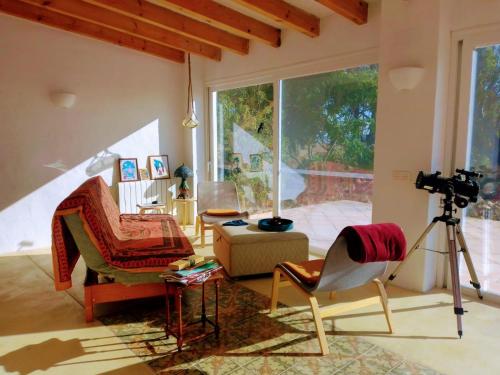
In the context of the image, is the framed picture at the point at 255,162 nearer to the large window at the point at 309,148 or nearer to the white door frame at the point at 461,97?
the large window at the point at 309,148

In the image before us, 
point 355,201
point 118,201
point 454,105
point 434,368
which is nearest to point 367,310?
point 434,368

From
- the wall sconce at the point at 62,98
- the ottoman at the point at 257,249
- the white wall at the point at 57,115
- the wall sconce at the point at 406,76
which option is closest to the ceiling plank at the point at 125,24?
the white wall at the point at 57,115

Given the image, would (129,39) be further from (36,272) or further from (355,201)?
(355,201)

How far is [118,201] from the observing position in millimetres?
5395

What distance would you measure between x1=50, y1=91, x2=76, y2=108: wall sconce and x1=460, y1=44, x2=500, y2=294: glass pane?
431cm

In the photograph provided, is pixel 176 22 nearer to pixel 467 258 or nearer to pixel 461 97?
pixel 461 97

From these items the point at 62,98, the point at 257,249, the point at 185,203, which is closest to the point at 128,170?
the point at 185,203

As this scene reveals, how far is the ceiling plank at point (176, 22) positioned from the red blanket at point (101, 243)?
6.17ft

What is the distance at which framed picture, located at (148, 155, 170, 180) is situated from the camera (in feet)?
18.7

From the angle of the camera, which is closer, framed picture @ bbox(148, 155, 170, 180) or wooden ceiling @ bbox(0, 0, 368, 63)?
wooden ceiling @ bbox(0, 0, 368, 63)

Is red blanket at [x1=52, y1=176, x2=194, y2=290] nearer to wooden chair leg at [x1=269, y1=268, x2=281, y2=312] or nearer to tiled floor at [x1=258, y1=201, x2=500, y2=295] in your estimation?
wooden chair leg at [x1=269, y1=268, x2=281, y2=312]

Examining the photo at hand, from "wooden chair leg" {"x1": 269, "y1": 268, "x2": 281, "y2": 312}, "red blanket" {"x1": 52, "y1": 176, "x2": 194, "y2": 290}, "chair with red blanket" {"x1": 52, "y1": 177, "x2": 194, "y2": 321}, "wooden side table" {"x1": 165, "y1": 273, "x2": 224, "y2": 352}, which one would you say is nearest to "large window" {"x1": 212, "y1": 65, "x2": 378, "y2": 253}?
"wooden chair leg" {"x1": 269, "y1": 268, "x2": 281, "y2": 312}

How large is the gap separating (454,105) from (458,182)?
2.52 feet

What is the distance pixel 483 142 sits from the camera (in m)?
3.12
